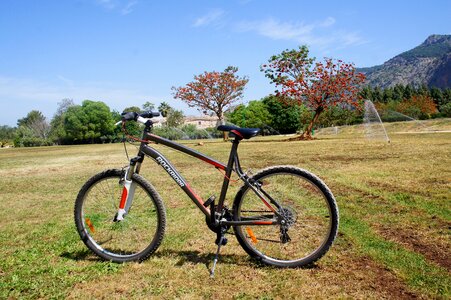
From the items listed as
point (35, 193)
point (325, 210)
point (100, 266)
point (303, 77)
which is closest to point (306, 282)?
point (325, 210)

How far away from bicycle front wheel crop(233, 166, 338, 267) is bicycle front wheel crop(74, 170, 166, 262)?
98 centimetres

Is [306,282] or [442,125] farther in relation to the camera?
[442,125]

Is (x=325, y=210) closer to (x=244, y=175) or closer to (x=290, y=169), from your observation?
(x=290, y=169)

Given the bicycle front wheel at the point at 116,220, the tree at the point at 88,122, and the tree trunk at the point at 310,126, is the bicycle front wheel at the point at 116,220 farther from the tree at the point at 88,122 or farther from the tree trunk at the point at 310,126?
the tree at the point at 88,122

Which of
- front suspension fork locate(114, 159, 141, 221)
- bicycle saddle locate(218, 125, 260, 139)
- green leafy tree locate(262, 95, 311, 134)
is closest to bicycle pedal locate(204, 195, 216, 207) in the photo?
bicycle saddle locate(218, 125, 260, 139)

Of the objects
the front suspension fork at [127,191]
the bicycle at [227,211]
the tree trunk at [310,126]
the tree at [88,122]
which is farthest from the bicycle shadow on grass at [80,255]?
the tree at [88,122]

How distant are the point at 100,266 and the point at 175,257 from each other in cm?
83

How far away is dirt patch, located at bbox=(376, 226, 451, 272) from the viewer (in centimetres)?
356

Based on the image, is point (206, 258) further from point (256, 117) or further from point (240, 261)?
point (256, 117)

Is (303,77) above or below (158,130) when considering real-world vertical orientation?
above

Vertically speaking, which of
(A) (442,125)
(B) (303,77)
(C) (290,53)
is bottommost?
(A) (442,125)

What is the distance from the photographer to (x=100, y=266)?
12.3ft

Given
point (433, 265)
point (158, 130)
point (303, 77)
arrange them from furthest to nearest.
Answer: point (303, 77) < point (158, 130) < point (433, 265)

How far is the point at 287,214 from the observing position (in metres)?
3.63
